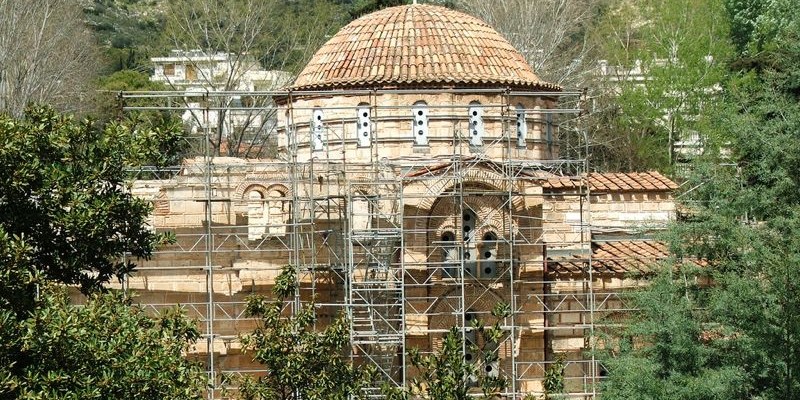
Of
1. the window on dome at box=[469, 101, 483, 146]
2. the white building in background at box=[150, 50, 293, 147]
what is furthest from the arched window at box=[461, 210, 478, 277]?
the white building in background at box=[150, 50, 293, 147]

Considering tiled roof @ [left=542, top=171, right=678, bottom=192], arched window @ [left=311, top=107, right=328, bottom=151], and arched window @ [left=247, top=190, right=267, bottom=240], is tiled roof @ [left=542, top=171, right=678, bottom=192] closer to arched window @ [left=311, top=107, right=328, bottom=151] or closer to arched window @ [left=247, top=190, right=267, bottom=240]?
arched window @ [left=311, top=107, right=328, bottom=151]

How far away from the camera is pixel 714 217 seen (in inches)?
933

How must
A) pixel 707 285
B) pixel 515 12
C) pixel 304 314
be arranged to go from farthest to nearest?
pixel 515 12, pixel 707 285, pixel 304 314

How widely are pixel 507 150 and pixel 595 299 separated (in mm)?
3117

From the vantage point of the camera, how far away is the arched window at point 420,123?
27.2 metres

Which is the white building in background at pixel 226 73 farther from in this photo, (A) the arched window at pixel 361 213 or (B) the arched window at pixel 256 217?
(B) the arched window at pixel 256 217

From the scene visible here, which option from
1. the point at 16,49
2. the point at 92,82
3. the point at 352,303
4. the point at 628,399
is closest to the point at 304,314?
the point at 352,303

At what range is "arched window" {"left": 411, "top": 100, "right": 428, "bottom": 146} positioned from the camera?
89.4ft

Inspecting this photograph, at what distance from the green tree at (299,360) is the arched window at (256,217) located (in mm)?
2936

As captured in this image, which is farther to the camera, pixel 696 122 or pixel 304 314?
pixel 696 122

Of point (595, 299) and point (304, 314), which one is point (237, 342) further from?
point (595, 299)

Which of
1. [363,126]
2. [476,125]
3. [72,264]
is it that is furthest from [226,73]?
[72,264]

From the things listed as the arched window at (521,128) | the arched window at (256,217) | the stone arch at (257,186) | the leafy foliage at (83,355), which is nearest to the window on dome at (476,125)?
the arched window at (521,128)

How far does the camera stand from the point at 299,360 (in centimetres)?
2120
